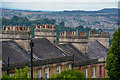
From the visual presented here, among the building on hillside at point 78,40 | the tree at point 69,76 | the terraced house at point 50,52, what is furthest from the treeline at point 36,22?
the tree at point 69,76

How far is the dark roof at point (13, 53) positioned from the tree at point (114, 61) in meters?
8.50

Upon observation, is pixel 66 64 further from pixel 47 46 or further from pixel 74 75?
pixel 74 75

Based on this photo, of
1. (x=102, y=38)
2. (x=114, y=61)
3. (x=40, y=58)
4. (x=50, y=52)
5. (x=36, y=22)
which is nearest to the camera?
(x=40, y=58)

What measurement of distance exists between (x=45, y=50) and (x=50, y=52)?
0.63 m

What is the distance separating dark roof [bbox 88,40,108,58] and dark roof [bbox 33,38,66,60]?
7.01 m

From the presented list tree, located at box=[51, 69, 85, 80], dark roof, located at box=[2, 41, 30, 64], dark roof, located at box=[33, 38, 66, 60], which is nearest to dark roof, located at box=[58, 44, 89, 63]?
dark roof, located at box=[33, 38, 66, 60]

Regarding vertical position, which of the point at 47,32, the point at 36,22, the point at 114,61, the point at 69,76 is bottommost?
the point at 69,76

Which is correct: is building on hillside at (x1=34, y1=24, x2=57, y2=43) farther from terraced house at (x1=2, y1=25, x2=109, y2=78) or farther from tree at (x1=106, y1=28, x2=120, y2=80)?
tree at (x1=106, y1=28, x2=120, y2=80)

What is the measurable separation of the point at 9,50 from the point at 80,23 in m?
42.4

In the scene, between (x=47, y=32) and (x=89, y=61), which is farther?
(x=47, y=32)

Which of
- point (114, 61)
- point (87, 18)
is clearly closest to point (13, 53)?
point (114, 61)

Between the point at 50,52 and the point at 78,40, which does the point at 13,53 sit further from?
the point at 78,40

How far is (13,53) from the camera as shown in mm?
40625

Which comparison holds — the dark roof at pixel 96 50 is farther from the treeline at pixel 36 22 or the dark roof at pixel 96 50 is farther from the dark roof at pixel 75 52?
the treeline at pixel 36 22
